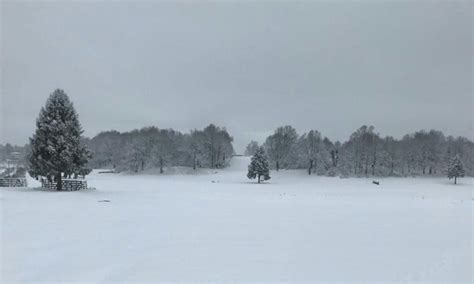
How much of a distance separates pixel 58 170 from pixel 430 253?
32194 mm

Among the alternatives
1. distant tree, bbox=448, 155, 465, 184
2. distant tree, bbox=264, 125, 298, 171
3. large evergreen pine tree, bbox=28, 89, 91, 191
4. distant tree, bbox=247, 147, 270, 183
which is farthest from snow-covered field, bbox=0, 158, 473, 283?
distant tree, bbox=264, 125, 298, 171

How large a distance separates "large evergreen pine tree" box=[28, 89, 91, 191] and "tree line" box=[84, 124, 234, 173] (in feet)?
147

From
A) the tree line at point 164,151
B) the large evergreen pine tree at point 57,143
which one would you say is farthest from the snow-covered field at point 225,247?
the tree line at point 164,151

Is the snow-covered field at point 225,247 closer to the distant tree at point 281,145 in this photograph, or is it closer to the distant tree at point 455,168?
the distant tree at point 455,168

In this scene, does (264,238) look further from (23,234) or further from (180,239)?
(23,234)

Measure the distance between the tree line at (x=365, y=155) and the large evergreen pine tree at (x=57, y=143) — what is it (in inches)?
2390

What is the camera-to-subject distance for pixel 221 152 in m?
109

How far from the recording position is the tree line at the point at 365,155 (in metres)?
90.7

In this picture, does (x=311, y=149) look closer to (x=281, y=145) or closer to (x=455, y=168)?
(x=281, y=145)

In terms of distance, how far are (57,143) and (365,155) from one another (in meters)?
73.5

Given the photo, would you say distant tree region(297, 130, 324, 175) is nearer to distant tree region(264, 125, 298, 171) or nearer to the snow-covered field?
distant tree region(264, 125, 298, 171)

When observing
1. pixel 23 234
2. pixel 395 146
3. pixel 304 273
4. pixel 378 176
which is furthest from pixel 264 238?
pixel 395 146

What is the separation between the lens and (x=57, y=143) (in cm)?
3547

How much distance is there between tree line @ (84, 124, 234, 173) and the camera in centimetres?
9088
